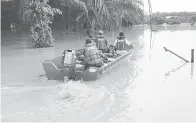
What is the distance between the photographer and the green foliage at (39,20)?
60.1 feet

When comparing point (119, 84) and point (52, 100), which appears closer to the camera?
point (52, 100)

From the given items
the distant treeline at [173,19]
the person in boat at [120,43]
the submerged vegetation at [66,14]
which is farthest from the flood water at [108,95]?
the distant treeline at [173,19]

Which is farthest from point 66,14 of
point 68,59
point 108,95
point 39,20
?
point 108,95

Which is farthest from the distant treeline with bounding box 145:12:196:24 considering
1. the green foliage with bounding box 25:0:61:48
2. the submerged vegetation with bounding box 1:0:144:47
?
the green foliage with bounding box 25:0:61:48

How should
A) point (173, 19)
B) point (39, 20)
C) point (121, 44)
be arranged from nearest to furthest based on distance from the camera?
point (121, 44), point (39, 20), point (173, 19)

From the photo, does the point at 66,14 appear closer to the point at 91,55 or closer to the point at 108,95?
the point at 91,55

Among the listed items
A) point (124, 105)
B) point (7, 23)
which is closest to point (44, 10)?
point (124, 105)

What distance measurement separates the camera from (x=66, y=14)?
29422mm

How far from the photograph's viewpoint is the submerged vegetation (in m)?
18.7

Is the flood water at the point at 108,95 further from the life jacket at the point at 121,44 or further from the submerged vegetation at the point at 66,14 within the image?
the submerged vegetation at the point at 66,14

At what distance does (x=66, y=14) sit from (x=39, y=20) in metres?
10.8

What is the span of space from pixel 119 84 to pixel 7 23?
1175 inches

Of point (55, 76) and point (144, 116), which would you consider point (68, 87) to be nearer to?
point (55, 76)

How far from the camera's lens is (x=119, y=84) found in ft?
33.8
